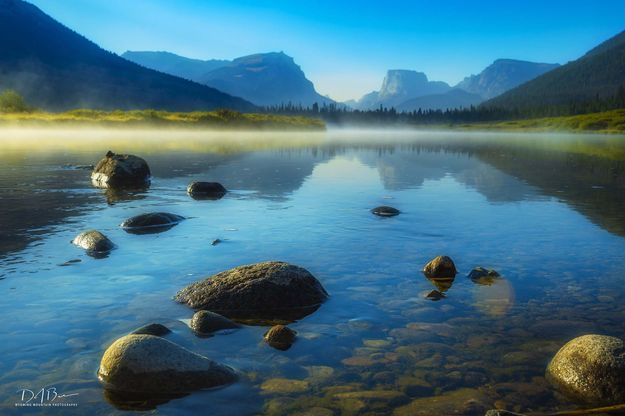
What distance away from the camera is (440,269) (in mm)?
14672

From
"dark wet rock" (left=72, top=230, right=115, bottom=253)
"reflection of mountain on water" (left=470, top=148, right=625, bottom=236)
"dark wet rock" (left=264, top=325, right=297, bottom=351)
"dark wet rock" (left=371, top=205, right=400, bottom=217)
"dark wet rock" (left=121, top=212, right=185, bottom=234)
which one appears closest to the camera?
"dark wet rock" (left=264, top=325, right=297, bottom=351)

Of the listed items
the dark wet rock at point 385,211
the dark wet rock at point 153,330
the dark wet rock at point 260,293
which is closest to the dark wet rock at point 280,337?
the dark wet rock at point 260,293

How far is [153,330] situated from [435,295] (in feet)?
21.3

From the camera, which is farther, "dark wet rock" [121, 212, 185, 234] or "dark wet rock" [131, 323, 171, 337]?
"dark wet rock" [121, 212, 185, 234]

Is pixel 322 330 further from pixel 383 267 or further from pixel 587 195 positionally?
pixel 587 195

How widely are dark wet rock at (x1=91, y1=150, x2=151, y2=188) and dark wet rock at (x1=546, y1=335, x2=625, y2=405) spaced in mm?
30003

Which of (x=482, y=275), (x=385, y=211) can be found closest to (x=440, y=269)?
(x=482, y=275)

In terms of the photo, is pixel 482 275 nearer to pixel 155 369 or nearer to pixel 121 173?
pixel 155 369

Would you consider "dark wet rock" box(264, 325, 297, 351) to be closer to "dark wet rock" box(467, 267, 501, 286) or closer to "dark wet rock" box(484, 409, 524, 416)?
"dark wet rock" box(484, 409, 524, 416)

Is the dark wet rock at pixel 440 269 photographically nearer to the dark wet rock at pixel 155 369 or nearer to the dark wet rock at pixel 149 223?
the dark wet rock at pixel 155 369

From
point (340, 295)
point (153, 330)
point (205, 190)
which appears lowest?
point (205, 190)

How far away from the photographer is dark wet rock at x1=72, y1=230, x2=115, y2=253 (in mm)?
17141

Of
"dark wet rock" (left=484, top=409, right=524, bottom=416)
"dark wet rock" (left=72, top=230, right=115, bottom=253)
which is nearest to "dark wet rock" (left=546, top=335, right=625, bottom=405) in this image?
"dark wet rock" (left=484, top=409, right=524, bottom=416)

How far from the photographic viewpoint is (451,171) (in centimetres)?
4853
